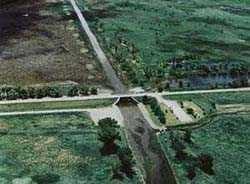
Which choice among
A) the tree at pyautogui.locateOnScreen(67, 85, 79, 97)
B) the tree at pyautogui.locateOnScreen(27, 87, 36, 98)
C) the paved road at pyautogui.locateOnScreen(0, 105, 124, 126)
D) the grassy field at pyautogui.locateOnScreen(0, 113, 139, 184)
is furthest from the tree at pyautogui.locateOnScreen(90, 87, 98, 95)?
the tree at pyautogui.locateOnScreen(27, 87, 36, 98)

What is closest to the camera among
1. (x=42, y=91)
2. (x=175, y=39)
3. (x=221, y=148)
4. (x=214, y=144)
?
(x=221, y=148)

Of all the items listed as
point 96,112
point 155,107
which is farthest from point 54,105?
point 155,107

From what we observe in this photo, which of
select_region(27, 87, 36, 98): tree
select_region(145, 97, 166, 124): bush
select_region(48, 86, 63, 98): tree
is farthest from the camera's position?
select_region(48, 86, 63, 98): tree

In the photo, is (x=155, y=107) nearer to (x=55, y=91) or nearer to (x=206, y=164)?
(x=55, y=91)

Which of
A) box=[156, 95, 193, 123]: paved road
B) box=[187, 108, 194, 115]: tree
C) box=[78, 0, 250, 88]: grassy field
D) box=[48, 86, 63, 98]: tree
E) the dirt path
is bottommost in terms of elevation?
box=[78, 0, 250, 88]: grassy field

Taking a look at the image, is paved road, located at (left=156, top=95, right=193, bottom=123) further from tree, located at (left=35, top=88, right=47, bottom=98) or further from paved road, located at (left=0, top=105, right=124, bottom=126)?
tree, located at (left=35, top=88, right=47, bottom=98)

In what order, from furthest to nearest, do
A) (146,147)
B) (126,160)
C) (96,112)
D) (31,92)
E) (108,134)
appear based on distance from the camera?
(31,92), (96,112), (108,134), (146,147), (126,160)
